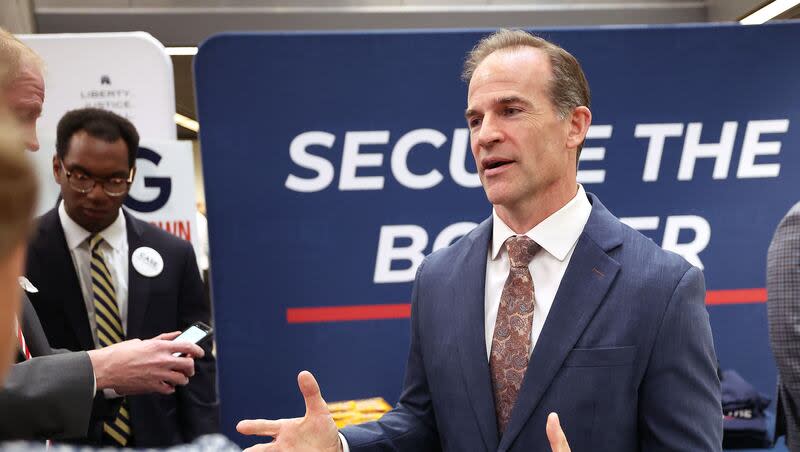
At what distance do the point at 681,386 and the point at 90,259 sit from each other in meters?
2.19

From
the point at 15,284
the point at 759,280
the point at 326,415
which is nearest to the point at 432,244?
the point at 759,280

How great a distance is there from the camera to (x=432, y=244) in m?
4.06

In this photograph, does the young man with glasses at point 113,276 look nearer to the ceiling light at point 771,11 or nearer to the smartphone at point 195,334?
the smartphone at point 195,334

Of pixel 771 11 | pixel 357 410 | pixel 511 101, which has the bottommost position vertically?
pixel 357 410

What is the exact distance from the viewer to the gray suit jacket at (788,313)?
2.71 m

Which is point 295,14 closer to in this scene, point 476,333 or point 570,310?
point 476,333

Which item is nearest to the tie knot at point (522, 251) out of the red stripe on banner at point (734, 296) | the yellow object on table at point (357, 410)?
the yellow object on table at point (357, 410)

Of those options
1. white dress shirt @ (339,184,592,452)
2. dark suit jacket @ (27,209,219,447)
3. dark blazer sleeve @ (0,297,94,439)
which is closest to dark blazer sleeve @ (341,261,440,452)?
white dress shirt @ (339,184,592,452)

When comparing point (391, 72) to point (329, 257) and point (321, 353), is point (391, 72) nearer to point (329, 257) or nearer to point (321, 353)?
point (329, 257)

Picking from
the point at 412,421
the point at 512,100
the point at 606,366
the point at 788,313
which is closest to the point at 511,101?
the point at 512,100

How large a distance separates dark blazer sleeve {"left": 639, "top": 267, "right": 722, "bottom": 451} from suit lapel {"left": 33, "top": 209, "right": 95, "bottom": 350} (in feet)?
6.58

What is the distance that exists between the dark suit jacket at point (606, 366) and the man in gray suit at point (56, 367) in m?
0.61

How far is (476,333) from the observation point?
1938mm

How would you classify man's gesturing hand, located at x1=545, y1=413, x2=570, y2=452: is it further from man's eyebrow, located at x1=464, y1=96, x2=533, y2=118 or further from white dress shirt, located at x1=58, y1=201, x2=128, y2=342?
white dress shirt, located at x1=58, y1=201, x2=128, y2=342
